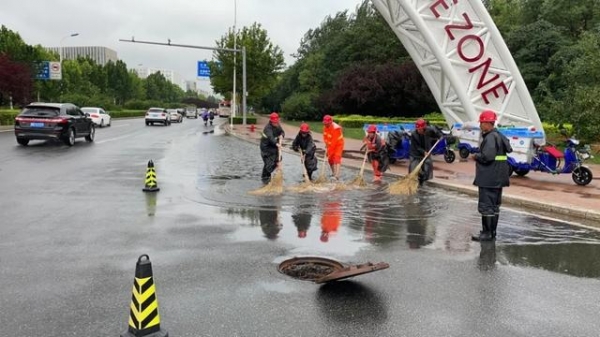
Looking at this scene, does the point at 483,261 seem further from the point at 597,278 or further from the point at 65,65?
the point at 65,65

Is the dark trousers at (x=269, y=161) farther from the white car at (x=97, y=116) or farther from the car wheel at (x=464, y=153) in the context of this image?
the white car at (x=97, y=116)

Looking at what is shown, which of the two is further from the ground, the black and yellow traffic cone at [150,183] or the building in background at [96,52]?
the building in background at [96,52]

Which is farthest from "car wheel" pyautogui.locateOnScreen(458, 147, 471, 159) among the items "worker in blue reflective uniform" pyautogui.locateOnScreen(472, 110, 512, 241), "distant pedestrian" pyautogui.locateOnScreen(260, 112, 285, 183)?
"worker in blue reflective uniform" pyautogui.locateOnScreen(472, 110, 512, 241)

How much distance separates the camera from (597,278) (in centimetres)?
546

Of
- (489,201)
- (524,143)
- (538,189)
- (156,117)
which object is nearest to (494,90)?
(524,143)

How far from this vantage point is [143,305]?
3664 mm

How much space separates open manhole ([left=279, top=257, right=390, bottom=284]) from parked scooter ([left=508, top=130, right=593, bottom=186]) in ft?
28.3

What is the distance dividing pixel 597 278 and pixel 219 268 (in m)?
3.93

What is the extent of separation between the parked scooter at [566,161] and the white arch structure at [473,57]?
4785 mm

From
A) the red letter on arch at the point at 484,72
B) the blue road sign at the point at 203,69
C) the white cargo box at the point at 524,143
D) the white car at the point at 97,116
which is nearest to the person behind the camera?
the white cargo box at the point at 524,143

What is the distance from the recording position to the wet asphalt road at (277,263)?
4.18 meters

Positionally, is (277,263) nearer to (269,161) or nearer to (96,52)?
(269,161)

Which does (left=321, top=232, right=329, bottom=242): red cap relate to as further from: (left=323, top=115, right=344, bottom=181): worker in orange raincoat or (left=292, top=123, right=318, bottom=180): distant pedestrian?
(left=323, top=115, right=344, bottom=181): worker in orange raincoat

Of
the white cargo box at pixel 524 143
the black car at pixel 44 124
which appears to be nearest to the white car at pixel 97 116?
the black car at pixel 44 124
